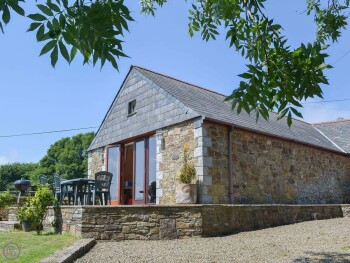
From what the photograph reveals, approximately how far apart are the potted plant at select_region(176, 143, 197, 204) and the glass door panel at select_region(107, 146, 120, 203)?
12.5 feet

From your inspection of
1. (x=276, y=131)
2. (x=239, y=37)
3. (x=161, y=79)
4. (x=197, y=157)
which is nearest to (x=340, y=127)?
(x=276, y=131)

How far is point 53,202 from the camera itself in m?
8.90

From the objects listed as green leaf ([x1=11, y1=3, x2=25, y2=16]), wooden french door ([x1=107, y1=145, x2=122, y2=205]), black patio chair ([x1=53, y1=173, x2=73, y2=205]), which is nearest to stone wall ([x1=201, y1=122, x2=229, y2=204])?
black patio chair ([x1=53, y1=173, x2=73, y2=205])

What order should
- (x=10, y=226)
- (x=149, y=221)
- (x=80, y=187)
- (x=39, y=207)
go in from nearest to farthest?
(x=149, y=221)
(x=39, y=207)
(x=10, y=226)
(x=80, y=187)

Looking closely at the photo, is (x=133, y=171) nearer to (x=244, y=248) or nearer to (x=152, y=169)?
(x=152, y=169)

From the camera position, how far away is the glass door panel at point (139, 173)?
37.8 ft

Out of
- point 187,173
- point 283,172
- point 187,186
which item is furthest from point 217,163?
point 283,172

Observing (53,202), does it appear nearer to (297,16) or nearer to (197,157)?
(197,157)

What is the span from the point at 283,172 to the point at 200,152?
392cm

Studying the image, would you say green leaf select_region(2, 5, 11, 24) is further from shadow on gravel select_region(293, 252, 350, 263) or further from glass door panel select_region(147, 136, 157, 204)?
glass door panel select_region(147, 136, 157, 204)

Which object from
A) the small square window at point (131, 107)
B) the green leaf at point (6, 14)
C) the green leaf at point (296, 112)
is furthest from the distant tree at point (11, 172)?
the green leaf at point (6, 14)

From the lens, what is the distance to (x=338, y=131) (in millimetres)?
18562

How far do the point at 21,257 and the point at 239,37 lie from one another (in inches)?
173

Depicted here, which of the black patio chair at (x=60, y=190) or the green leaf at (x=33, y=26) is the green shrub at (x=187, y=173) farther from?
the green leaf at (x=33, y=26)
